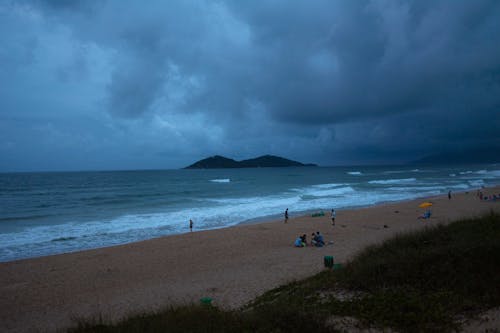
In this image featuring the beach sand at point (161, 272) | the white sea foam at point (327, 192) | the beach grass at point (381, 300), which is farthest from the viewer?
the white sea foam at point (327, 192)

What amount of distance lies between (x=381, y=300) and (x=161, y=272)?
373 inches

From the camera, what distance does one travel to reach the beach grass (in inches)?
193

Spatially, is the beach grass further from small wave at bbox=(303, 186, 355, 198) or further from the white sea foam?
the white sea foam

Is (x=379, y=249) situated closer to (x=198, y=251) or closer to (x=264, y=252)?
(x=264, y=252)

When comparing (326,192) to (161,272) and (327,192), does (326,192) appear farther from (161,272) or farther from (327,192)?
(161,272)

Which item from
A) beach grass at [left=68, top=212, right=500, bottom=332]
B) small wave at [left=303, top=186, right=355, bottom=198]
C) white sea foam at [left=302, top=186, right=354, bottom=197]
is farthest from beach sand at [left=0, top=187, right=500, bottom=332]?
white sea foam at [left=302, top=186, right=354, bottom=197]

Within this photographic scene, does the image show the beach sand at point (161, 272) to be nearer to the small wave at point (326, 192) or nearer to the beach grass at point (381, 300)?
the beach grass at point (381, 300)

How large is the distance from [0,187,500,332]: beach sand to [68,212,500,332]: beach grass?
98.2 inches

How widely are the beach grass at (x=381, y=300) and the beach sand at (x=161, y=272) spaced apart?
2.50 metres

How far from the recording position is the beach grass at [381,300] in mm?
4895

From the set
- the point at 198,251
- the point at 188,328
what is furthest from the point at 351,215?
the point at 188,328

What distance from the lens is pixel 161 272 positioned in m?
12.5

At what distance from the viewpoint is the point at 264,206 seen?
33031 millimetres

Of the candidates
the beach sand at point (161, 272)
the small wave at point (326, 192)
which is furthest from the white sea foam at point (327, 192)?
the beach sand at point (161, 272)
